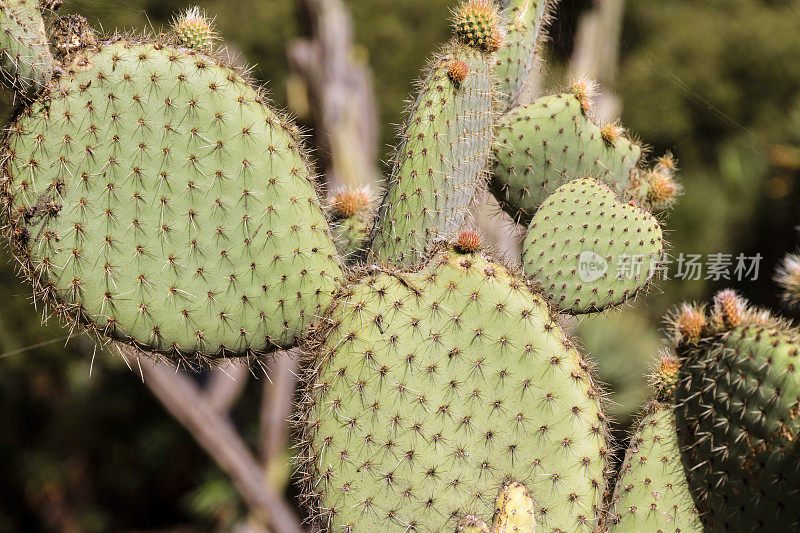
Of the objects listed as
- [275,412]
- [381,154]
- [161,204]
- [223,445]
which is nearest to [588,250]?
[161,204]

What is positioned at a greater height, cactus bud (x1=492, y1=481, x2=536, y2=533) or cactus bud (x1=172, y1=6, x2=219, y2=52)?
cactus bud (x1=172, y1=6, x2=219, y2=52)

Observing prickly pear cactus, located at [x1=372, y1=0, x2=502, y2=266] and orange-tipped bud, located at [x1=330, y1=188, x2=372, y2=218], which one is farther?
orange-tipped bud, located at [x1=330, y1=188, x2=372, y2=218]

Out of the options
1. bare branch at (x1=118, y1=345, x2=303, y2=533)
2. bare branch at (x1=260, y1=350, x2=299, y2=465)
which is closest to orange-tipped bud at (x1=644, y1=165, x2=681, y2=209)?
bare branch at (x1=260, y1=350, x2=299, y2=465)

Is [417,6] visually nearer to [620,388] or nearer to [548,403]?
[620,388]

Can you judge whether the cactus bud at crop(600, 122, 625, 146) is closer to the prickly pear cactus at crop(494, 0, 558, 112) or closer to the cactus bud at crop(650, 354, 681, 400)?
the prickly pear cactus at crop(494, 0, 558, 112)

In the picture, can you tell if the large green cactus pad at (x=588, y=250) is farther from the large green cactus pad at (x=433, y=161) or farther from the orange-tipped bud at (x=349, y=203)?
the orange-tipped bud at (x=349, y=203)

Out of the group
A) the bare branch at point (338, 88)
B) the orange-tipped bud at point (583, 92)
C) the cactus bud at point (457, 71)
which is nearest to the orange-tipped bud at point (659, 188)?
the orange-tipped bud at point (583, 92)
